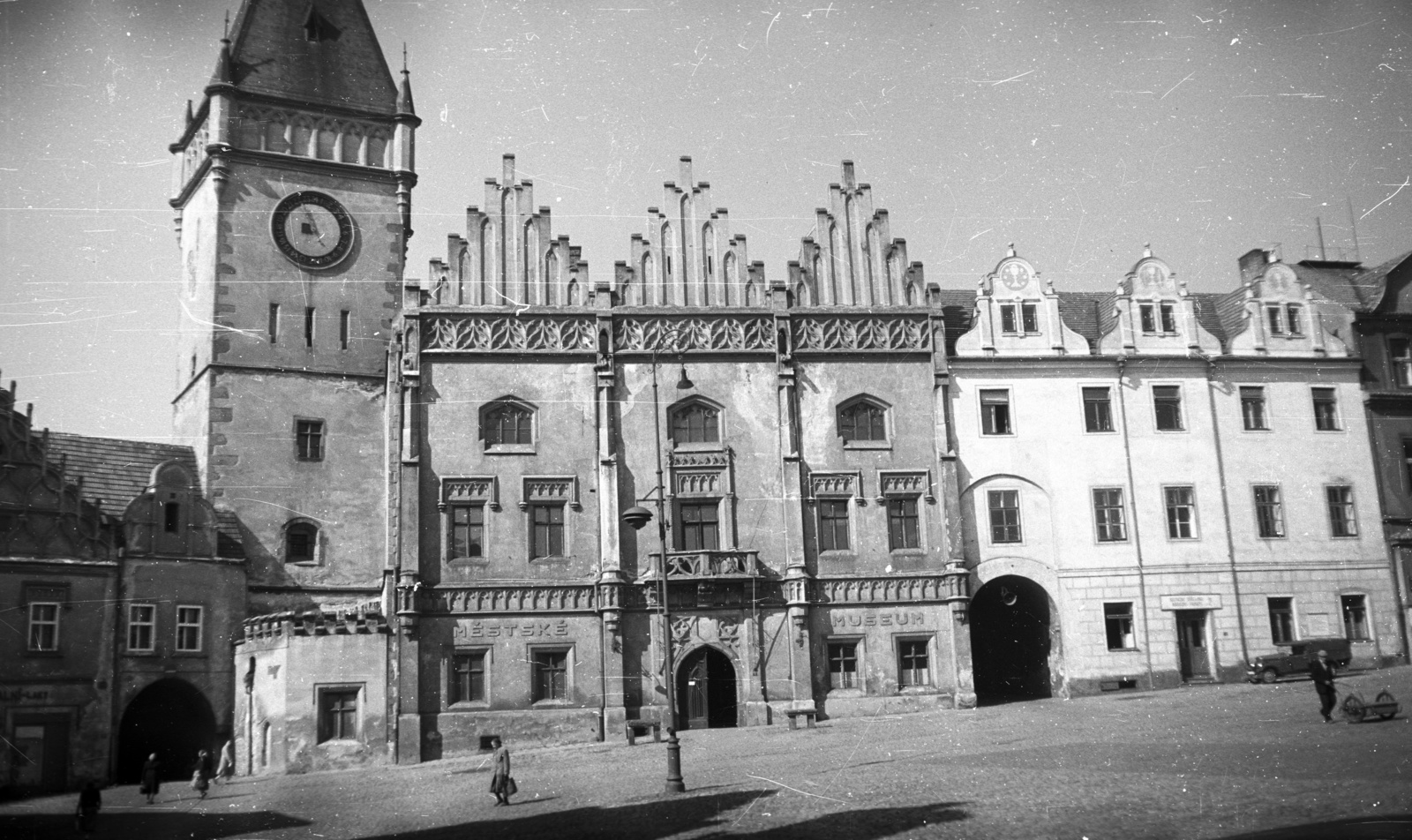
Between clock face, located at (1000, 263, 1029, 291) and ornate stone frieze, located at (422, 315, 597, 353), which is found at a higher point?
clock face, located at (1000, 263, 1029, 291)

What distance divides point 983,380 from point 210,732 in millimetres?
27908

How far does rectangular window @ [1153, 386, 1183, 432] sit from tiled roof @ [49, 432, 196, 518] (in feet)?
110

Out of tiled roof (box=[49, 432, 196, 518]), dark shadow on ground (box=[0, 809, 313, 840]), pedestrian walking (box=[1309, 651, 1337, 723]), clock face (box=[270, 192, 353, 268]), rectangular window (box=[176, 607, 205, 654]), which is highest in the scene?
clock face (box=[270, 192, 353, 268])

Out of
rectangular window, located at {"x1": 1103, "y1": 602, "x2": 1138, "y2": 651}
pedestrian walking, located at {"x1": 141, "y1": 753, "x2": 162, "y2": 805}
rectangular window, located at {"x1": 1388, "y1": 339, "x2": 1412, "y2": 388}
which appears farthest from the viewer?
rectangular window, located at {"x1": 1388, "y1": 339, "x2": 1412, "y2": 388}

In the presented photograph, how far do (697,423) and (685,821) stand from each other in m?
22.2

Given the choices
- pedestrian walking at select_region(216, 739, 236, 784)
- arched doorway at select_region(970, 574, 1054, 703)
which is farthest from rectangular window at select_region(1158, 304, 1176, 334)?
pedestrian walking at select_region(216, 739, 236, 784)

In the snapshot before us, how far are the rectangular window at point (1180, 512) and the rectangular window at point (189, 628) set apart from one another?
105 feet

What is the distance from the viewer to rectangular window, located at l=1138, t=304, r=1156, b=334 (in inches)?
1875

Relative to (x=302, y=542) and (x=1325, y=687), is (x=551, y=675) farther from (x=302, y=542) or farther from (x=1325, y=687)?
(x=1325, y=687)

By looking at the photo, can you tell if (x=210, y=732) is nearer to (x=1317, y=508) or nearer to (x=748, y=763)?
(x=748, y=763)

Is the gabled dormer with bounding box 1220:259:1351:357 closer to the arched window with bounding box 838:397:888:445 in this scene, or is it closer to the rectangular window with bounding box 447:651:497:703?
the arched window with bounding box 838:397:888:445

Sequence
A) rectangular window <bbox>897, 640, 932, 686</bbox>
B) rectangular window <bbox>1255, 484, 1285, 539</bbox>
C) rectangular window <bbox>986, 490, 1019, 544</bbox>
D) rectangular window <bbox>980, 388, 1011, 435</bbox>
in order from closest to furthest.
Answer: rectangular window <bbox>897, 640, 932, 686</bbox>
rectangular window <bbox>986, 490, 1019, 544</bbox>
rectangular window <bbox>980, 388, 1011, 435</bbox>
rectangular window <bbox>1255, 484, 1285, 539</bbox>

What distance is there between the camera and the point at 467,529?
4362 cm

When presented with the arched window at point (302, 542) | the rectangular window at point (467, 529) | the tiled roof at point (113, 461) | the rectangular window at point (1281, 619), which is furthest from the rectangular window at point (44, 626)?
the rectangular window at point (1281, 619)
